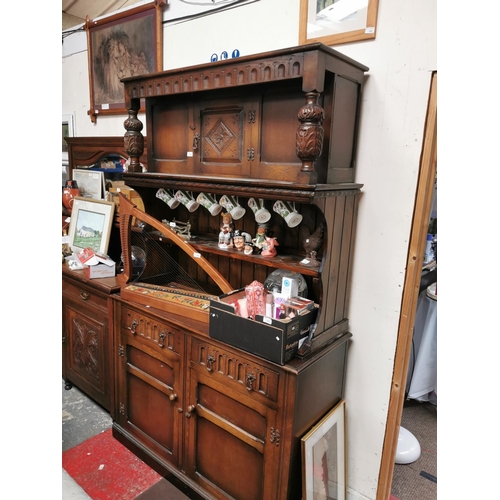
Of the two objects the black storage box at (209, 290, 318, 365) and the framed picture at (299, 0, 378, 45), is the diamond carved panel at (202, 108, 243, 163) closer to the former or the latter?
the framed picture at (299, 0, 378, 45)

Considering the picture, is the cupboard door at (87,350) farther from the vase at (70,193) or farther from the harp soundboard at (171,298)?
the vase at (70,193)

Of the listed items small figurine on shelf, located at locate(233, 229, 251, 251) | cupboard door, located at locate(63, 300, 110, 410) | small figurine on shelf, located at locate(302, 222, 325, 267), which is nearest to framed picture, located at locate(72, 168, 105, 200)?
cupboard door, located at locate(63, 300, 110, 410)

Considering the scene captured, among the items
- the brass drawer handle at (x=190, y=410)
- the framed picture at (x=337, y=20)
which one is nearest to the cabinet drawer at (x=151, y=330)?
the brass drawer handle at (x=190, y=410)

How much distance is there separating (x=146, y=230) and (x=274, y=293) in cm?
92

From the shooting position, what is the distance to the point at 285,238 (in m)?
1.82

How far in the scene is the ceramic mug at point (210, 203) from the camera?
1911 mm

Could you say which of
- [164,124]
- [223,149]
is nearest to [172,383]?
[223,149]

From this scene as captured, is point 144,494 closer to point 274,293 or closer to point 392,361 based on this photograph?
point 274,293

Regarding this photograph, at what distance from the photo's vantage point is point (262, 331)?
146cm

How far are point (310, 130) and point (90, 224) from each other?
196 cm

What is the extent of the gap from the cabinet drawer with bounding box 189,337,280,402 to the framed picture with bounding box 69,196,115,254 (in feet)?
4.12

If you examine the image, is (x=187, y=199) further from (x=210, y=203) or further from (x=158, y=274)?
(x=158, y=274)

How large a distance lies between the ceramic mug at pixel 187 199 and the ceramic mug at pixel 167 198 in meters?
0.04
